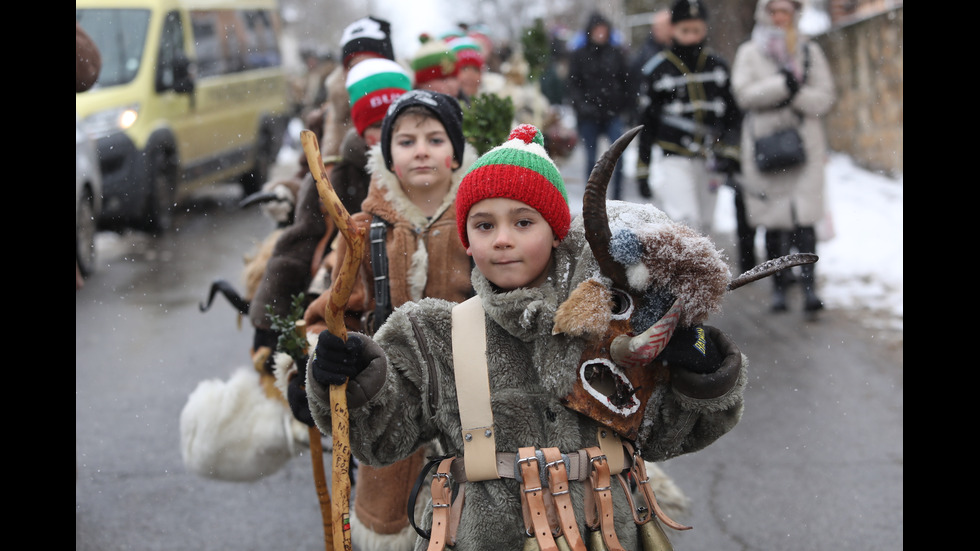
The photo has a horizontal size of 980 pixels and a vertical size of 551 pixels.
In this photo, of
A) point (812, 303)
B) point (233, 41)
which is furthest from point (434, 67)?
point (233, 41)

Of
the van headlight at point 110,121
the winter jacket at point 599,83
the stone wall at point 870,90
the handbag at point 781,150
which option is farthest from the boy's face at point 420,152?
the stone wall at point 870,90

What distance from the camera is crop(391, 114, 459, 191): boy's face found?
3.48 meters

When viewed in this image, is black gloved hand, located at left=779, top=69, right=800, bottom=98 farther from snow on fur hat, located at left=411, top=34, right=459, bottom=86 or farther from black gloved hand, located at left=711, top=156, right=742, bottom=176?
snow on fur hat, located at left=411, top=34, right=459, bottom=86

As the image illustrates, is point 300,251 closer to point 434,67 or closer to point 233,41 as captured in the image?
point 434,67

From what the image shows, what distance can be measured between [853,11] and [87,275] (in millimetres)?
13963

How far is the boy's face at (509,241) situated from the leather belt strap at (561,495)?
45cm

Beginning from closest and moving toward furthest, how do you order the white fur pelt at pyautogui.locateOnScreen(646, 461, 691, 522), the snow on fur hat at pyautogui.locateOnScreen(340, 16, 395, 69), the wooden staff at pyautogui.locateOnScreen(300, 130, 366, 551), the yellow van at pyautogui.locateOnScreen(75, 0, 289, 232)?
the wooden staff at pyautogui.locateOnScreen(300, 130, 366, 551) < the white fur pelt at pyautogui.locateOnScreen(646, 461, 691, 522) < the snow on fur hat at pyautogui.locateOnScreen(340, 16, 395, 69) < the yellow van at pyautogui.locateOnScreen(75, 0, 289, 232)

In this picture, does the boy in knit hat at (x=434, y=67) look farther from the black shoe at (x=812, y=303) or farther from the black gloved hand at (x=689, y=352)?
the black gloved hand at (x=689, y=352)

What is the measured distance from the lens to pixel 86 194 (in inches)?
380

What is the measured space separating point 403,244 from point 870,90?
462 inches

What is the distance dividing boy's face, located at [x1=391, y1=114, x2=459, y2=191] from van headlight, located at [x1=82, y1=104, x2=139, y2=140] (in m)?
7.50

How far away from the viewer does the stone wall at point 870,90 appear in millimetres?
12359

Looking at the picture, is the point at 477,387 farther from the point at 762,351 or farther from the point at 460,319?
the point at 762,351

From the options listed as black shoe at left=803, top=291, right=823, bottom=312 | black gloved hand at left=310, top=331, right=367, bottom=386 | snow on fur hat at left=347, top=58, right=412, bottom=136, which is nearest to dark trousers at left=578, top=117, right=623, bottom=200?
black shoe at left=803, top=291, right=823, bottom=312
